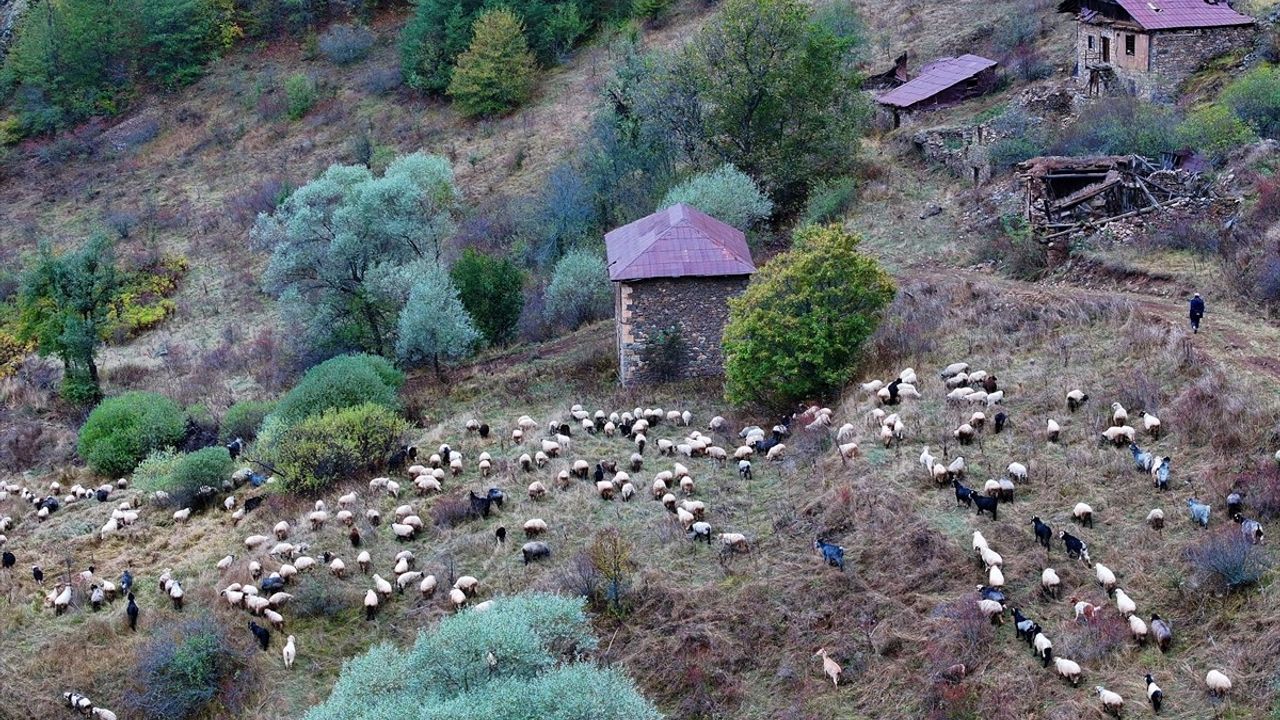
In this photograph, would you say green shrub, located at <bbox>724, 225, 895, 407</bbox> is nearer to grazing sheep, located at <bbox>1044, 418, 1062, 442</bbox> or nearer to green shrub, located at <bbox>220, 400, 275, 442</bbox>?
grazing sheep, located at <bbox>1044, 418, 1062, 442</bbox>

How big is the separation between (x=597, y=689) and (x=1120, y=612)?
683 centimetres

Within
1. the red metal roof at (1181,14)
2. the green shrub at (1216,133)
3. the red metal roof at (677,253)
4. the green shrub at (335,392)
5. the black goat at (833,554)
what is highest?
the red metal roof at (1181,14)

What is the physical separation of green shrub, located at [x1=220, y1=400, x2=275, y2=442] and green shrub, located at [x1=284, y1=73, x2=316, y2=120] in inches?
1246

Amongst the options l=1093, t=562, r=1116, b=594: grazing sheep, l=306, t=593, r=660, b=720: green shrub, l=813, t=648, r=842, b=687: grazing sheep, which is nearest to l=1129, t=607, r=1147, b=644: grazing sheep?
l=1093, t=562, r=1116, b=594: grazing sheep

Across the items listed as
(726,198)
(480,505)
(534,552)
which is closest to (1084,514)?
(534,552)

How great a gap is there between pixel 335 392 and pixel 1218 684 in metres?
19.5

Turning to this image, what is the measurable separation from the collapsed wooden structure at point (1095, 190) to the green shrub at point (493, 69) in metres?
30.2

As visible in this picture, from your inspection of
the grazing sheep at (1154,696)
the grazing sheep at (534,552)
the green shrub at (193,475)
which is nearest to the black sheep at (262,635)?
the grazing sheep at (534,552)

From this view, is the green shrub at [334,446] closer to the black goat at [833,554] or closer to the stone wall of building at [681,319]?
the stone wall of building at [681,319]

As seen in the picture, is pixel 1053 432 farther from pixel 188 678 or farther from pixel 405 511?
pixel 188 678

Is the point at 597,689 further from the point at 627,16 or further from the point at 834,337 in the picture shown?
the point at 627,16

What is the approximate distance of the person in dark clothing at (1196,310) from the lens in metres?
22.1

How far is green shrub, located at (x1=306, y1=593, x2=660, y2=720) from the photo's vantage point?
1370 centimetres

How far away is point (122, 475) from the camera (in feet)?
96.9
